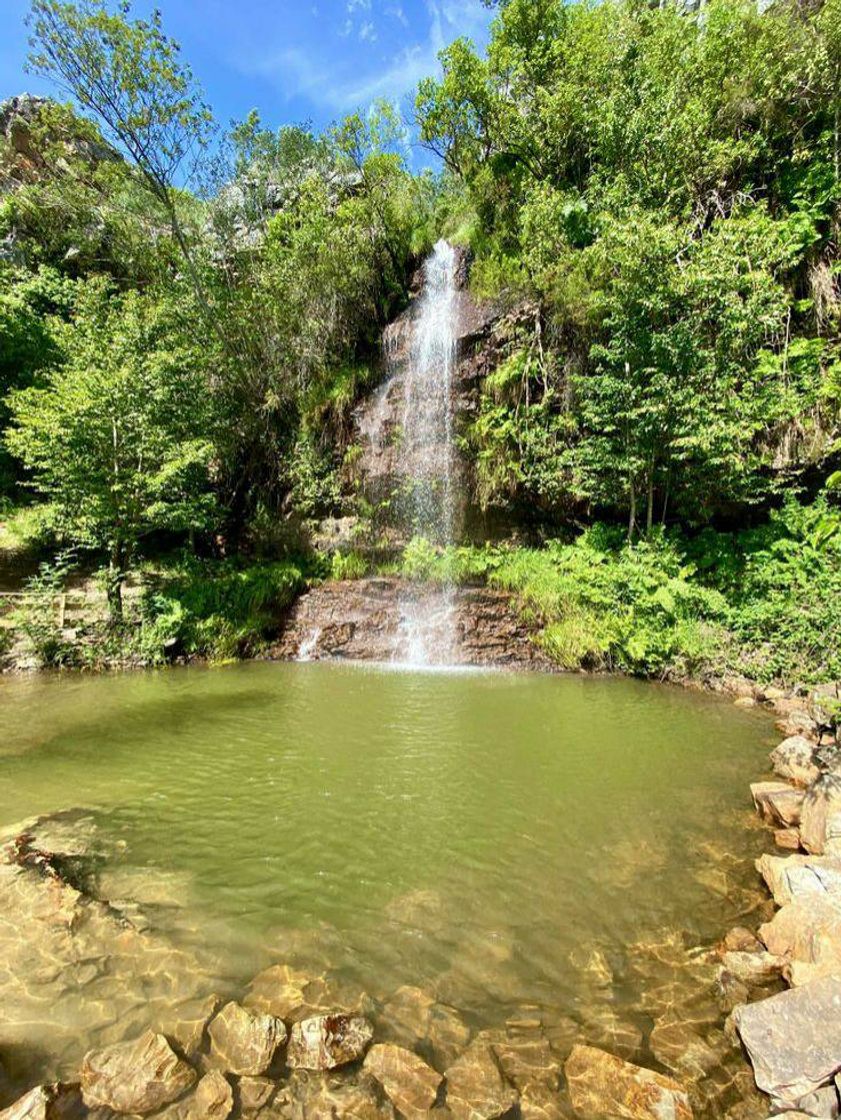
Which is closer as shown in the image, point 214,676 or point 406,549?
point 214,676

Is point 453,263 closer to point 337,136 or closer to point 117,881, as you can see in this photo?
point 337,136

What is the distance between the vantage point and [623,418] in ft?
38.6

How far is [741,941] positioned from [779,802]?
1.95 metres

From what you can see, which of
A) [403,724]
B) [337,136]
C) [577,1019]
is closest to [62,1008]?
[577,1019]

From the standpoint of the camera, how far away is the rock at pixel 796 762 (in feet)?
17.7

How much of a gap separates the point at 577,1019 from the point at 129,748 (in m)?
5.68

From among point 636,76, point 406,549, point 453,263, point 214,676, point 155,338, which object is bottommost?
point 214,676

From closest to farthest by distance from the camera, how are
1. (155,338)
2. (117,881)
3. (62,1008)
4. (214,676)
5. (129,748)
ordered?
(62,1008) → (117,881) → (129,748) → (214,676) → (155,338)

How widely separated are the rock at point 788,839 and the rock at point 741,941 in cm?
138

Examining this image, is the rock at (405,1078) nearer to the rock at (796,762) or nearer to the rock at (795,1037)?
the rock at (795,1037)

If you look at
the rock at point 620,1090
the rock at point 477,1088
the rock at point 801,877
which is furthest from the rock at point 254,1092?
the rock at point 801,877

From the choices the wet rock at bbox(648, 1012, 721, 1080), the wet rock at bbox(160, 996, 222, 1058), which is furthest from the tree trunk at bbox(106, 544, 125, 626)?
the wet rock at bbox(648, 1012, 721, 1080)

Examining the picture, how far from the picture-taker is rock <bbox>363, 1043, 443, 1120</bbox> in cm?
227

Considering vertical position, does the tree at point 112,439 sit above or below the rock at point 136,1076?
above
